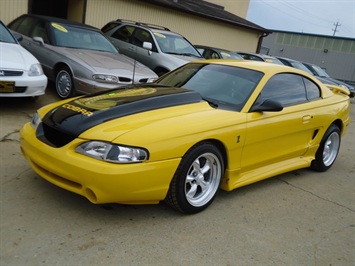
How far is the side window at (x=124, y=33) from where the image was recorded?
962cm

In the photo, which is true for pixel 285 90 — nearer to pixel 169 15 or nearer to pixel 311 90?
pixel 311 90

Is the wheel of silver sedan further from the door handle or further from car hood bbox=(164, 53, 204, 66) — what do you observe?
the door handle

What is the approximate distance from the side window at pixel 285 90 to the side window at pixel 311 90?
0.08m

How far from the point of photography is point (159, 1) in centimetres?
1381

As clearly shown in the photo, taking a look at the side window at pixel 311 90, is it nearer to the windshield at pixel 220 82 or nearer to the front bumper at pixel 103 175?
the windshield at pixel 220 82

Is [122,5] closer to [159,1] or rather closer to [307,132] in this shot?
[159,1]

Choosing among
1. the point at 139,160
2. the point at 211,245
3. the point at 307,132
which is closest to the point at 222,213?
the point at 211,245

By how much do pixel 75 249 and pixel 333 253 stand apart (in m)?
2.09

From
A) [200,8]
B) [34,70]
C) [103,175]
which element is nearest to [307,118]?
[103,175]

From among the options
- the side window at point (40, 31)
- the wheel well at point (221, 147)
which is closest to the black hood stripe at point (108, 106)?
the wheel well at point (221, 147)

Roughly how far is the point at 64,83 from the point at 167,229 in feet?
14.3

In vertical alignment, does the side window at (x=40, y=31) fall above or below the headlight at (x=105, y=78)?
above

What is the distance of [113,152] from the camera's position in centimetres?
285

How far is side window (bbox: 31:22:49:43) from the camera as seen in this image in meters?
7.33
